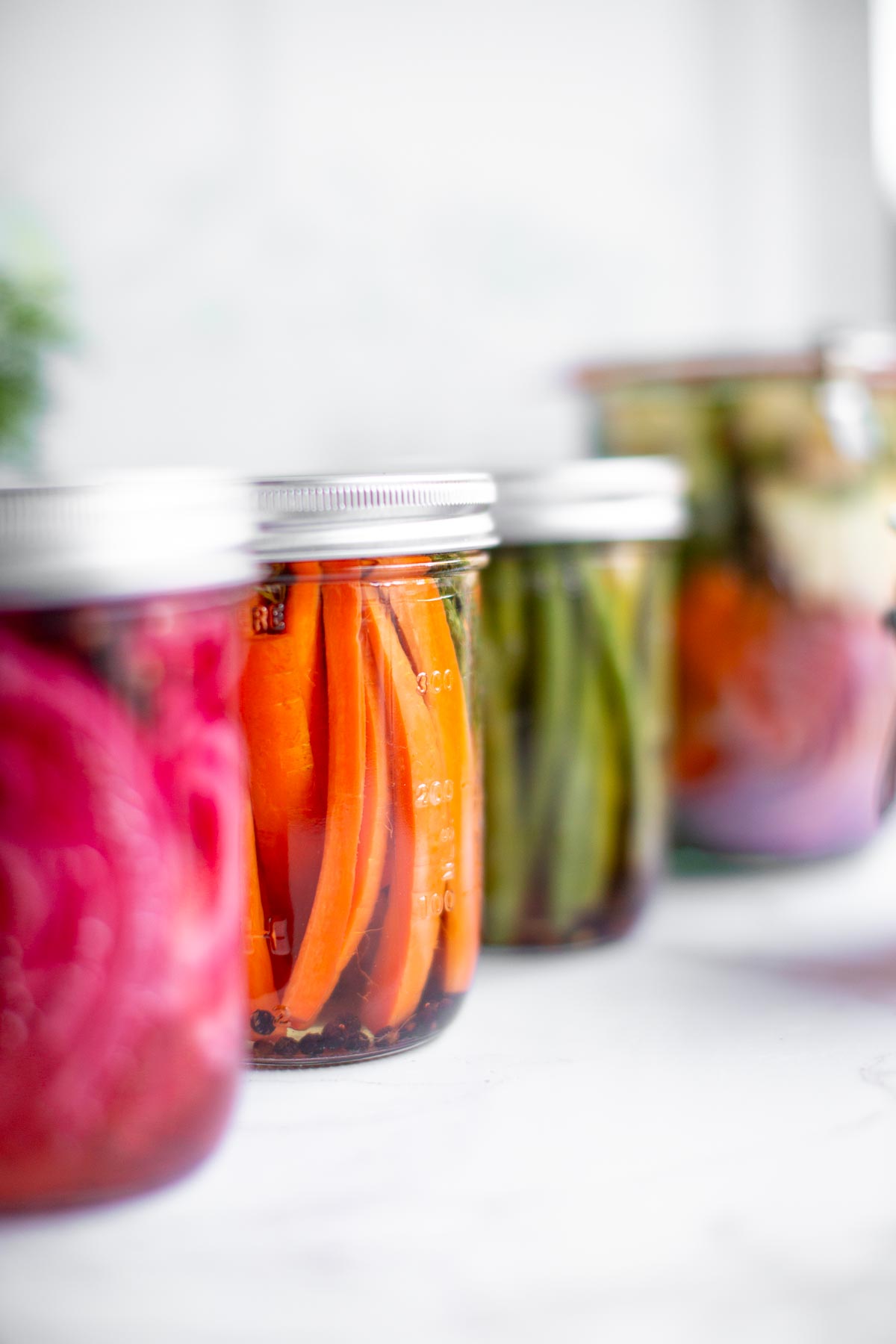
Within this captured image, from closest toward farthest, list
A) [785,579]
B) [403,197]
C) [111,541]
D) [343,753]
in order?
1. [111,541]
2. [343,753]
3. [785,579]
4. [403,197]

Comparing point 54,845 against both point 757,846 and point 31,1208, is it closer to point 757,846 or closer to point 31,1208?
point 31,1208

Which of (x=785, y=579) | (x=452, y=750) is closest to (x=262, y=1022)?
(x=452, y=750)

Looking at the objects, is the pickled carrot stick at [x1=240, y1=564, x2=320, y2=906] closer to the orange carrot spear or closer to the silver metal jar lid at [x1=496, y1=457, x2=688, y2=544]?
the orange carrot spear

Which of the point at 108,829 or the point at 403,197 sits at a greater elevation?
the point at 403,197

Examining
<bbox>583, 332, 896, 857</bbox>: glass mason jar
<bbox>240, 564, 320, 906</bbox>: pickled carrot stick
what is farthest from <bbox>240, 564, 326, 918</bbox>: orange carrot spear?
<bbox>583, 332, 896, 857</bbox>: glass mason jar

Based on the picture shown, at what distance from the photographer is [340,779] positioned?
438 millimetres

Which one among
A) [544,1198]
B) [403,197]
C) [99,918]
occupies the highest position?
[403,197]

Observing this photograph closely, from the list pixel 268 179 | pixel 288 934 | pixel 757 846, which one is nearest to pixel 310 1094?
pixel 288 934

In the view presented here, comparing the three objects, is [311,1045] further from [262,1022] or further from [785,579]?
[785,579]

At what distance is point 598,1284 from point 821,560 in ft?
1.36

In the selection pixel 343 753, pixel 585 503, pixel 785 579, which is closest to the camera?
pixel 343 753

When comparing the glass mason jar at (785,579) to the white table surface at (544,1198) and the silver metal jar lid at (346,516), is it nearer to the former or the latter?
the white table surface at (544,1198)

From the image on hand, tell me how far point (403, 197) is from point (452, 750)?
1.61 feet

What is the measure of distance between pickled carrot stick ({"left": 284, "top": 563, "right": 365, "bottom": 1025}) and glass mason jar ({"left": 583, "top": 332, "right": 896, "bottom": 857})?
0.29 meters
